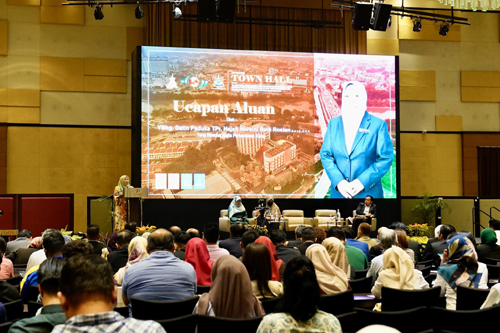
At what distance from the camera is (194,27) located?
46.1 ft

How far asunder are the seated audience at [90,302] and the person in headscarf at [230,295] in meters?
1.43

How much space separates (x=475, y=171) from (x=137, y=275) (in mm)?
13822

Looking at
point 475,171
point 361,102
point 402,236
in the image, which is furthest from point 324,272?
point 475,171

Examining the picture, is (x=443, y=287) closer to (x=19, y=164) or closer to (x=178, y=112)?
(x=178, y=112)

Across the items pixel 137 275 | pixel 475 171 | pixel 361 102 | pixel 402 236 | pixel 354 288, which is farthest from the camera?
pixel 475 171

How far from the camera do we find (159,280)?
139 inches

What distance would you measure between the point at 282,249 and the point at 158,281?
6.46 ft

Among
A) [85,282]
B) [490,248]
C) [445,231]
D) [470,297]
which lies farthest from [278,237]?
[85,282]

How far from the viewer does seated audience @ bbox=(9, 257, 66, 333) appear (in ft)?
7.16

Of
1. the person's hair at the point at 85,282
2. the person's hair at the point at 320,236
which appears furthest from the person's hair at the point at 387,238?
the person's hair at the point at 85,282

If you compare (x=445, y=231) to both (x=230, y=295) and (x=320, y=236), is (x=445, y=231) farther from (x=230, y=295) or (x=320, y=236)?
(x=230, y=295)

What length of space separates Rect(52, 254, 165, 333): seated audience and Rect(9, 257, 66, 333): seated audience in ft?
1.76

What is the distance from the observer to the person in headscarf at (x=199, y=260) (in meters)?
4.69

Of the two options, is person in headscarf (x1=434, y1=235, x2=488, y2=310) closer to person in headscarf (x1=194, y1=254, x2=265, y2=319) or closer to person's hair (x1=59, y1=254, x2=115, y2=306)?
person in headscarf (x1=194, y1=254, x2=265, y2=319)
